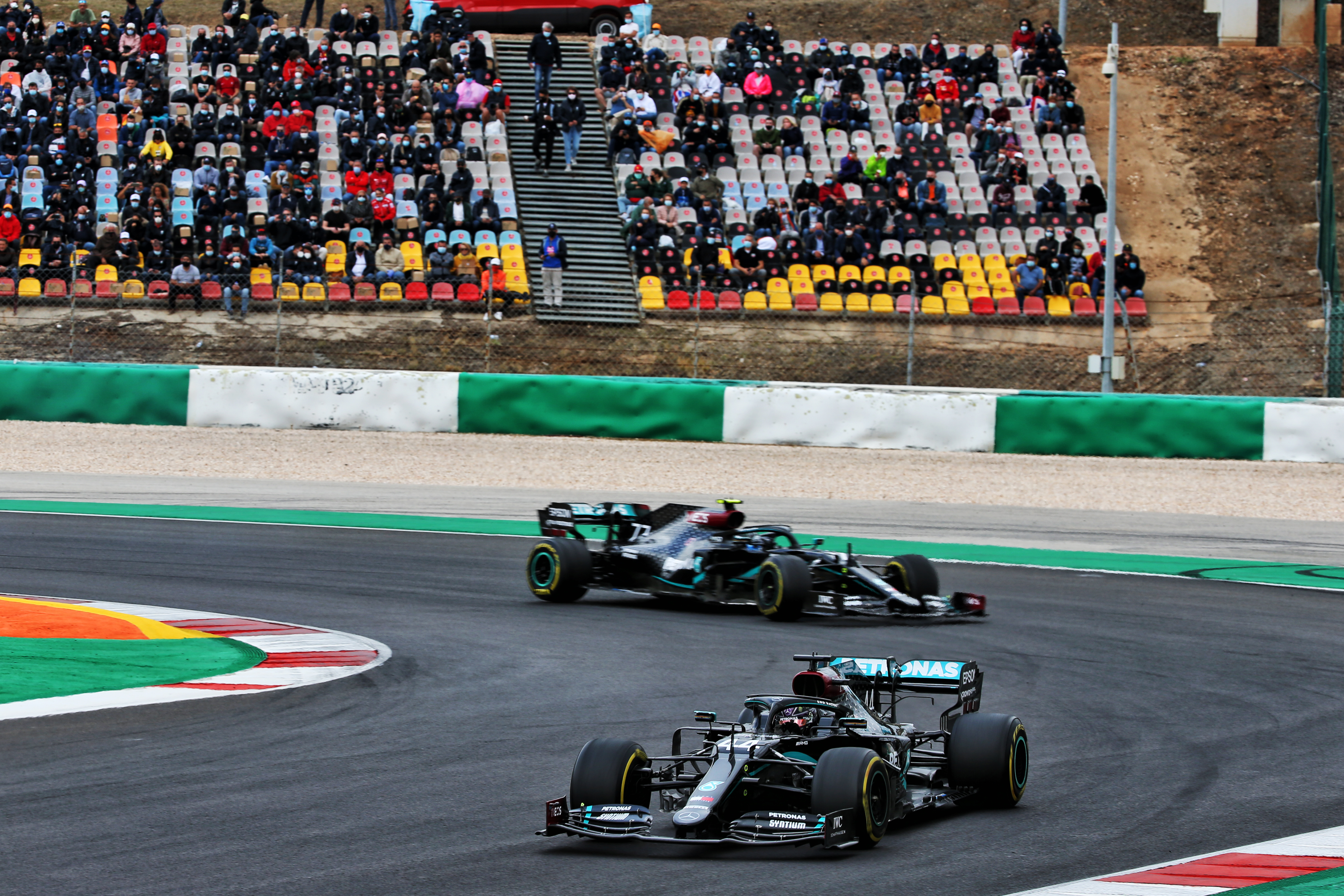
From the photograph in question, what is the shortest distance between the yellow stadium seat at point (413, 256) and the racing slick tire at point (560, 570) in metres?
14.2

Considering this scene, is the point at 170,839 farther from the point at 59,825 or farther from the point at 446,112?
the point at 446,112

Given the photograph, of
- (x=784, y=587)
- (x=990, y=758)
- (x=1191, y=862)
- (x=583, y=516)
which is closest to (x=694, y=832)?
(x=990, y=758)

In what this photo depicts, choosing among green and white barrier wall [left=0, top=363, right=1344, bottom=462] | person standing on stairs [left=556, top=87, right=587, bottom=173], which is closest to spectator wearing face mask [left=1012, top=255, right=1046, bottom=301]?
green and white barrier wall [left=0, top=363, right=1344, bottom=462]

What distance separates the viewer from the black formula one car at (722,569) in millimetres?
10961

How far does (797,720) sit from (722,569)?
5.55 metres

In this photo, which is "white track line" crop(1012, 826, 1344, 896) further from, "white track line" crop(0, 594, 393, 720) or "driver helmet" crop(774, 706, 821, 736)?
"white track line" crop(0, 594, 393, 720)

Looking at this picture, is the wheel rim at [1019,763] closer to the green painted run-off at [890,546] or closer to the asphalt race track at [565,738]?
the asphalt race track at [565,738]

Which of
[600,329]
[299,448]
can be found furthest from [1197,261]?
[299,448]

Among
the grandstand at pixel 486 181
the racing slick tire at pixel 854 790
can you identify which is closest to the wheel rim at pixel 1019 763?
the racing slick tire at pixel 854 790

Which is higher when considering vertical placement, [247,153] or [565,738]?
[247,153]

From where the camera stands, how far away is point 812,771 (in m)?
5.55

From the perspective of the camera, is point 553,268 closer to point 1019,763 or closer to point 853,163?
point 853,163

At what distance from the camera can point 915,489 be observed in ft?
59.4

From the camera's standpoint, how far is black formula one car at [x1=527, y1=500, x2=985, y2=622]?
36.0ft
